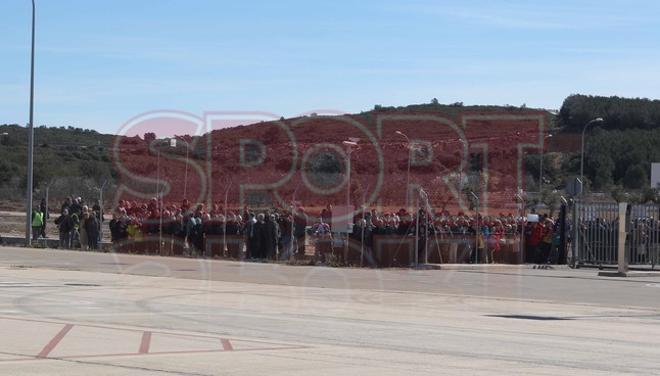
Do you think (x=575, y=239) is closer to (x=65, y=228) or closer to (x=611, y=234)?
(x=611, y=234)

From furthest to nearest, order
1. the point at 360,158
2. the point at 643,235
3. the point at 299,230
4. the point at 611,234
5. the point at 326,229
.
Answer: the point at 360,158
the point at 299,230
the point at 326,229
the point at 611,234
the point at 643,235

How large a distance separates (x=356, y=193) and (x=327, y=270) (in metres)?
17.5

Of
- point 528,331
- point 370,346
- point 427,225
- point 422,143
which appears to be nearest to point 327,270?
point 427,225

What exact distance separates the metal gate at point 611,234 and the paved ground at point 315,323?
4339 mm

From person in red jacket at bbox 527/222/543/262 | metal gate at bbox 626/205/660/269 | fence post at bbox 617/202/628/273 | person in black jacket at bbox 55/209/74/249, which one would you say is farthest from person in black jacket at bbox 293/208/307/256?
metal gate at bbox 626/205/660/269

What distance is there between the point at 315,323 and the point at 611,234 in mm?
18176

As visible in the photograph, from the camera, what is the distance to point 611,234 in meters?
31.1

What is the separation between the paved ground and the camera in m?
11.0

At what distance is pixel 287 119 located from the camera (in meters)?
60.8

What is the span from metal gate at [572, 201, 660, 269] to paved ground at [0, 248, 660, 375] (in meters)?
4.34

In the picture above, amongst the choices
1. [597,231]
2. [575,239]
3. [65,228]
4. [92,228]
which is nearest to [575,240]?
[575,239]

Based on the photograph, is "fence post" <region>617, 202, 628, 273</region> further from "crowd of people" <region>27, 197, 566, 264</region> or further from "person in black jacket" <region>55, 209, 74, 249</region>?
"person in black jacket" <region>55, 209, 74, 249</region>

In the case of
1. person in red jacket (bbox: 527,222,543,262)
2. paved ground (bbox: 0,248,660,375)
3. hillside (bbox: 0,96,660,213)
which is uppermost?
hillside (bbox: 0,96,660,213)

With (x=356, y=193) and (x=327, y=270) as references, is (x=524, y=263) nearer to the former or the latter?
(x=327, y=270)
